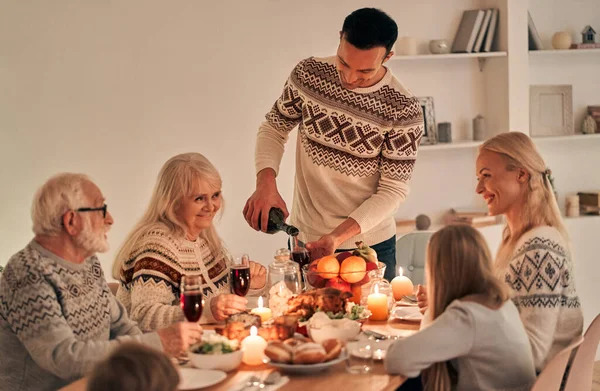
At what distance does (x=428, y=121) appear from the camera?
4910 millimetres

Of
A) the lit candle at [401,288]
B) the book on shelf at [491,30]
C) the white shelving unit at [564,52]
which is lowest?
the lit candle at [401,288]

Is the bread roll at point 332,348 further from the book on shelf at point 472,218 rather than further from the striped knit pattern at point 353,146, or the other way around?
the book on shelf at point 472,218

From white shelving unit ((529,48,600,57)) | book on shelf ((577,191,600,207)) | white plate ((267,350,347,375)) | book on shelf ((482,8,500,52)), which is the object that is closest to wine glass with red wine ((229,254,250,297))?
white plate ((267,350,347,375))

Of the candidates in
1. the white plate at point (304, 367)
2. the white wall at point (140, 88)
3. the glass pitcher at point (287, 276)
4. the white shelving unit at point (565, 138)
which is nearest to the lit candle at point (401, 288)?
the glass pitcher at point (287, 276)

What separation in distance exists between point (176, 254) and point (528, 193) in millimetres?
1163

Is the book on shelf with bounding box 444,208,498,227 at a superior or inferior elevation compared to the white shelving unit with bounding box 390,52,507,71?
inferior

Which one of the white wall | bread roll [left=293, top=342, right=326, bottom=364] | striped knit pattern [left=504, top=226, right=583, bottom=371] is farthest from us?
the white wall

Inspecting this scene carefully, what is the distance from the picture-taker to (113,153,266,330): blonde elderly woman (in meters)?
2.57

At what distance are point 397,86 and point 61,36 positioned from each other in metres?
2.05

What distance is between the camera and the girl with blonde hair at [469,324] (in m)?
2.06

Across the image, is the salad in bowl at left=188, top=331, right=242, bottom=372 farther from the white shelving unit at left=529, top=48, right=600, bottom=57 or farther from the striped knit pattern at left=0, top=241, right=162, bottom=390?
the white shelving unit at left=529, top=48, right=600, bottom=57

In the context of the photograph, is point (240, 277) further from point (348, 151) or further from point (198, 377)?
point (348, 151)

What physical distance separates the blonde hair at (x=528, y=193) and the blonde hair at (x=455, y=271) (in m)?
0.36

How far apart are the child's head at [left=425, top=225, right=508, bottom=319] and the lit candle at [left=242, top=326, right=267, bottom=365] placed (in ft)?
1.56
